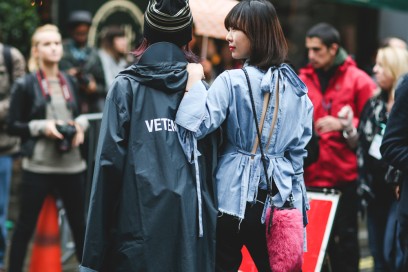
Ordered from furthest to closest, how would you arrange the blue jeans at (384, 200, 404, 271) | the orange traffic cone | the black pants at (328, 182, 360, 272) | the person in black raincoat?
the black pants at (328, 182, 360, 272), the orange traffic cone, the blue jeans at (384, 200, 404, 271), the person in black raincoat

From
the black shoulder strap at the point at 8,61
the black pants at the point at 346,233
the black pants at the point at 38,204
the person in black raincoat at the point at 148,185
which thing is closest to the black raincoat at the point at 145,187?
the person in black raincoat at the point at 148,185

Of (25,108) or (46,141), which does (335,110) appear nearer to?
(46,141)

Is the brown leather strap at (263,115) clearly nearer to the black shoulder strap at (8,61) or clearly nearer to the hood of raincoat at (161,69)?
the hood of raincoat at (161,69)

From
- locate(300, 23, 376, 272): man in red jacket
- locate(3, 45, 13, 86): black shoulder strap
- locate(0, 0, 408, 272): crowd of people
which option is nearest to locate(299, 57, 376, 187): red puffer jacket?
locate(300, 23, 376, 272): man in red jacket

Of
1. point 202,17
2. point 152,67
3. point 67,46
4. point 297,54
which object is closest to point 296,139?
point 152,67

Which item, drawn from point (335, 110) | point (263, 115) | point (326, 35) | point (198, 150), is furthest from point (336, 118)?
point (198, 150)

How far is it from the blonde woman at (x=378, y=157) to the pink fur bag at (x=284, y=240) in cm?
215

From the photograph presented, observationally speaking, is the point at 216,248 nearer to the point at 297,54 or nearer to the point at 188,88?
the point at 188,88

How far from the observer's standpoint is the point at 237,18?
4.72 meters

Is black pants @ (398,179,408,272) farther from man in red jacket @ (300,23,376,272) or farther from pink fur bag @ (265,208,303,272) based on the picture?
man in red jacket @ (300,23,376,272)

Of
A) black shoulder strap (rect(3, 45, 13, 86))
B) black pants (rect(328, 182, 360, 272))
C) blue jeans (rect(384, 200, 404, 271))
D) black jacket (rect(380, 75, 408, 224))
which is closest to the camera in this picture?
black jacket (rect(380, 75, 408, 224))

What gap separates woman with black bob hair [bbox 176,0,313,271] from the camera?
4598 mm

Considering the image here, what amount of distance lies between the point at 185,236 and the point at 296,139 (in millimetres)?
896

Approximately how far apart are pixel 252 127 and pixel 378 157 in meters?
2.20
